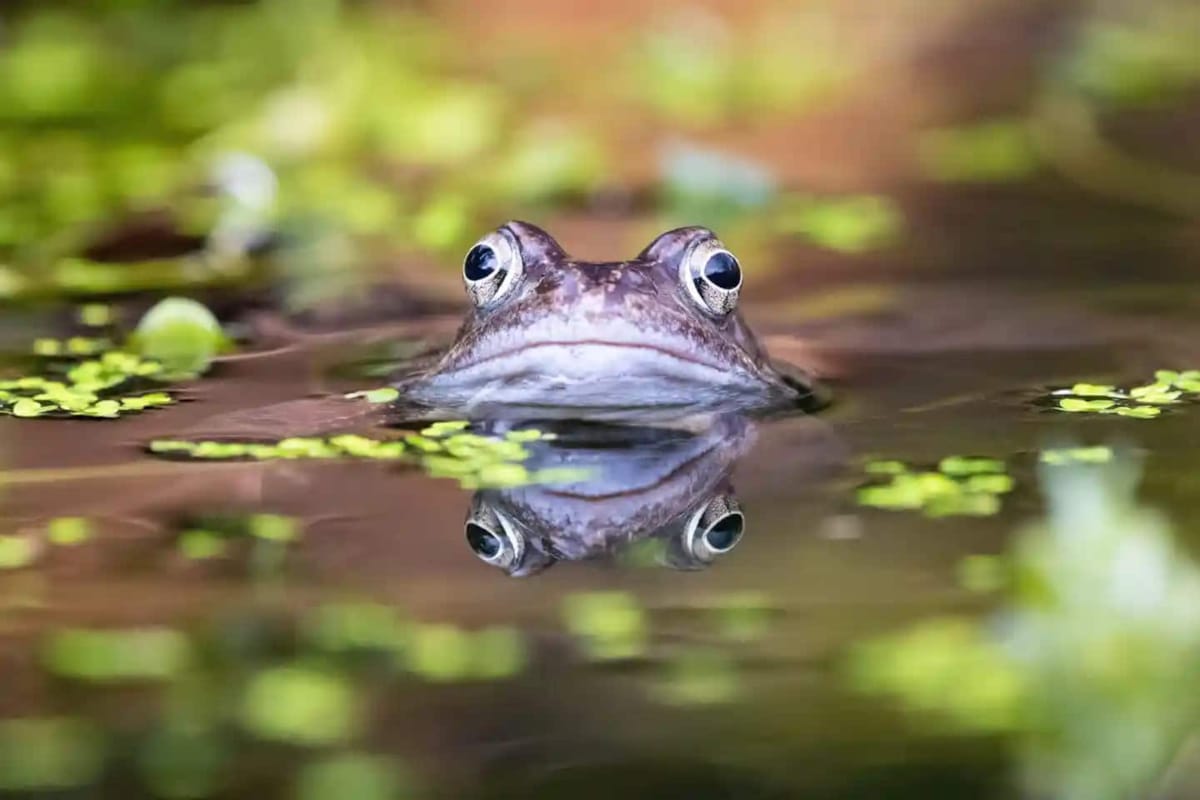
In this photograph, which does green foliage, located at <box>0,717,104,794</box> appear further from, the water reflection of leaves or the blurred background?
the water reflection of leaves

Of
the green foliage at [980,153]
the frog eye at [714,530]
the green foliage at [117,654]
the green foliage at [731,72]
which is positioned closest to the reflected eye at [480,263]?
the frog eye at [714,530]

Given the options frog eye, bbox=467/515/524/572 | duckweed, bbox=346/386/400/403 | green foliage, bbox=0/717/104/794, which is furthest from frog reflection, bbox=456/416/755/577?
green foliage, bbox=0/717/104/794

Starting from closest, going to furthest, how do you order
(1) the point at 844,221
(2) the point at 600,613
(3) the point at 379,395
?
(2) the point at 600,613
(3) the point at 379,395
(1) the point at 844,221

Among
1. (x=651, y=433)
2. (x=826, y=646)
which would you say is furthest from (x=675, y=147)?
(x=826, y=646)

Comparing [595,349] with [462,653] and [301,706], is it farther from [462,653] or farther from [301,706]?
[301,706]

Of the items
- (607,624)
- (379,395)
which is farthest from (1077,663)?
(379,395)

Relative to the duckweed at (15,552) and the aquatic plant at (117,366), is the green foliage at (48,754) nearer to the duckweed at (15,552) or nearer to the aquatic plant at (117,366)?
the duckweed at (15,552)

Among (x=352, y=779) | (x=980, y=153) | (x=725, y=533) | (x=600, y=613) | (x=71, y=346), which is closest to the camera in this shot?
(x=352, y=779)
